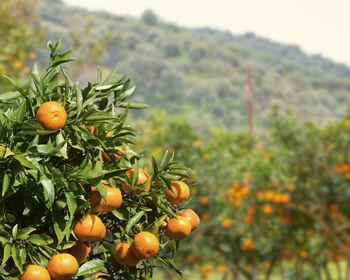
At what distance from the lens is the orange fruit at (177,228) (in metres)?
2.31

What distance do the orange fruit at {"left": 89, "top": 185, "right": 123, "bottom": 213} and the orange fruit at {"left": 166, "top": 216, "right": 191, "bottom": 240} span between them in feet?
0.74

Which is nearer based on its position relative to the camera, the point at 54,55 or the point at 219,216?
the point at 54,55

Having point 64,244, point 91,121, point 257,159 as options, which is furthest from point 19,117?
point 257,159

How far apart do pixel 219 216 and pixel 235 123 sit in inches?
2189

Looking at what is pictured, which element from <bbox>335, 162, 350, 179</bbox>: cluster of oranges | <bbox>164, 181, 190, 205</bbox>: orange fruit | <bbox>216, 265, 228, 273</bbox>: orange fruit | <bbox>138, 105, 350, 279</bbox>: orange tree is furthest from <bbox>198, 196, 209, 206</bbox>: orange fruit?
<bbox>164, 181, 190, 205</bbox>: orange fruit

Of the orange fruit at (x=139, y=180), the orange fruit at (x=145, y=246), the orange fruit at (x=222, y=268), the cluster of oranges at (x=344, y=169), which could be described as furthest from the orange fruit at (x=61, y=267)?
the orange fruit at (x=222, y=268)

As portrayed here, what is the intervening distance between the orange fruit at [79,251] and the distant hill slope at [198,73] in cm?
6044

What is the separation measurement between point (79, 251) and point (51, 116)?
19.5 inches

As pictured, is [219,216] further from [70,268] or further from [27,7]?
[70,268]

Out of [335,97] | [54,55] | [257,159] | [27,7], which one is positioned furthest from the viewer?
[335,97]

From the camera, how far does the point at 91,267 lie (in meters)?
2.25

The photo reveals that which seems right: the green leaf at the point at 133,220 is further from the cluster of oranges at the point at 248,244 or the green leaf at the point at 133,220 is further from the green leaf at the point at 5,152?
the cluster of oranges at the point at 248,244

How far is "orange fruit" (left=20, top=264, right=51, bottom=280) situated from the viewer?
2.05 m

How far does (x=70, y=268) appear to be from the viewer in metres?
2.09
